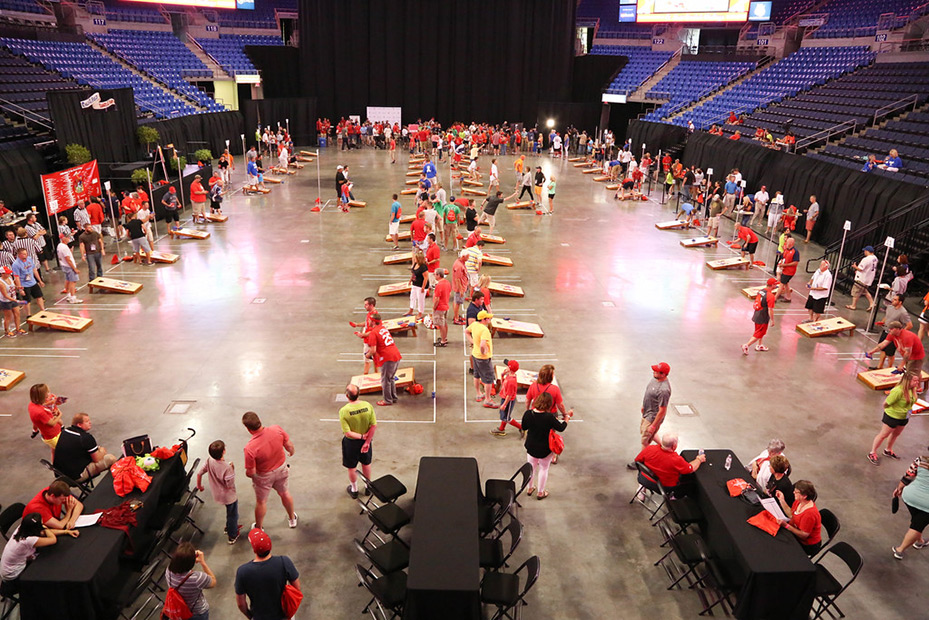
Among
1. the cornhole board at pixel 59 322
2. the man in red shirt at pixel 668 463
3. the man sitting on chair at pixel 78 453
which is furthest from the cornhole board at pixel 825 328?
the cornhole board at pixel 59 322

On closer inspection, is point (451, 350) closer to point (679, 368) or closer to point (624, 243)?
point (679, 368)

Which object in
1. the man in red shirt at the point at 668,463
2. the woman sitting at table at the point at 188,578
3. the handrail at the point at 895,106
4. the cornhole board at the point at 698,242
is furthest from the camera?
the handrail at the point at 895,106

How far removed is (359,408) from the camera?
770 centimetres

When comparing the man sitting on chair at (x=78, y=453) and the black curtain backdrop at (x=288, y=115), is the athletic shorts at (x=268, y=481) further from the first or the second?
the black curtain backdrop at (x=288, y=115)

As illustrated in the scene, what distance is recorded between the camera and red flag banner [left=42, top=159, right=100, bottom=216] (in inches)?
640

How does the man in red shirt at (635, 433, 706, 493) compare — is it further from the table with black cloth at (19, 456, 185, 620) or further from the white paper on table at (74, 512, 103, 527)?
the white paper on table at (74, 512, 103, 527)

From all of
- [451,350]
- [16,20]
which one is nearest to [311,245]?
[451,350]

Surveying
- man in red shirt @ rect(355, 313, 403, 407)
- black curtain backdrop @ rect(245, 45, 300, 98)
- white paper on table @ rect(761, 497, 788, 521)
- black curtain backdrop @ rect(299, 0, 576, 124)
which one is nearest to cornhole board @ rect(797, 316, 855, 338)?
white paper on table @ rect(761, 497, 788, 521)

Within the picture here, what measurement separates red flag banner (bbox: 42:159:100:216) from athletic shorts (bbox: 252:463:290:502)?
497 inches

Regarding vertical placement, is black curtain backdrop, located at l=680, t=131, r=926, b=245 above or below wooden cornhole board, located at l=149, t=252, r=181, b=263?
above

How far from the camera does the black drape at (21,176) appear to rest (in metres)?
17.0

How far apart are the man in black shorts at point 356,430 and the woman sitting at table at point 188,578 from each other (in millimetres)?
2272

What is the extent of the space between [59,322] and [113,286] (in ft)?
7.05

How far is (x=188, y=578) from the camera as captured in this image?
546cm
